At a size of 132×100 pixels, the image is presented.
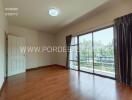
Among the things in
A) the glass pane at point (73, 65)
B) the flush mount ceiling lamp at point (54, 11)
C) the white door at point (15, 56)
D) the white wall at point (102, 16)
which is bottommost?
the glass pane at point (73, 65)

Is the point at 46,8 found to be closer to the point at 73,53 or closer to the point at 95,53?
the point at 95,53

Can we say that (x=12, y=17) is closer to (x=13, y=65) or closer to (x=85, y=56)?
(x=13, y=65)

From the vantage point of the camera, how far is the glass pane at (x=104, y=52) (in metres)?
4.45

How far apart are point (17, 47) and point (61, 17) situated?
2.58 metres

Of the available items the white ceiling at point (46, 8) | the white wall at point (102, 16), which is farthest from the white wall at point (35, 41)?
the white wall at point (102, 16)

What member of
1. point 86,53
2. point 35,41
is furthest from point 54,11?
point 35,41

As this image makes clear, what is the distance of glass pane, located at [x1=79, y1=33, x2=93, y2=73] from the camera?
5429mm

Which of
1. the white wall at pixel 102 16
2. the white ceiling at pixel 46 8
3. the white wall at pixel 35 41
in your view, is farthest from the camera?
the white wall at pixel 35 41

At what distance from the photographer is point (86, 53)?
5.64m

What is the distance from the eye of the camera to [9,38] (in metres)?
4.96

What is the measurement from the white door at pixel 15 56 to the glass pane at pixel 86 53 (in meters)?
3.08

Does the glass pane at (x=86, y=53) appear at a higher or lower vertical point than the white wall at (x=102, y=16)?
lower

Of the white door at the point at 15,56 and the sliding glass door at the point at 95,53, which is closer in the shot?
the sliding glass door at the point at 95,53

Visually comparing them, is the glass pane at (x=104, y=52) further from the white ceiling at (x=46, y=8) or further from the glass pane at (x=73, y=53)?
the glass pane at (x=73, y=53)
